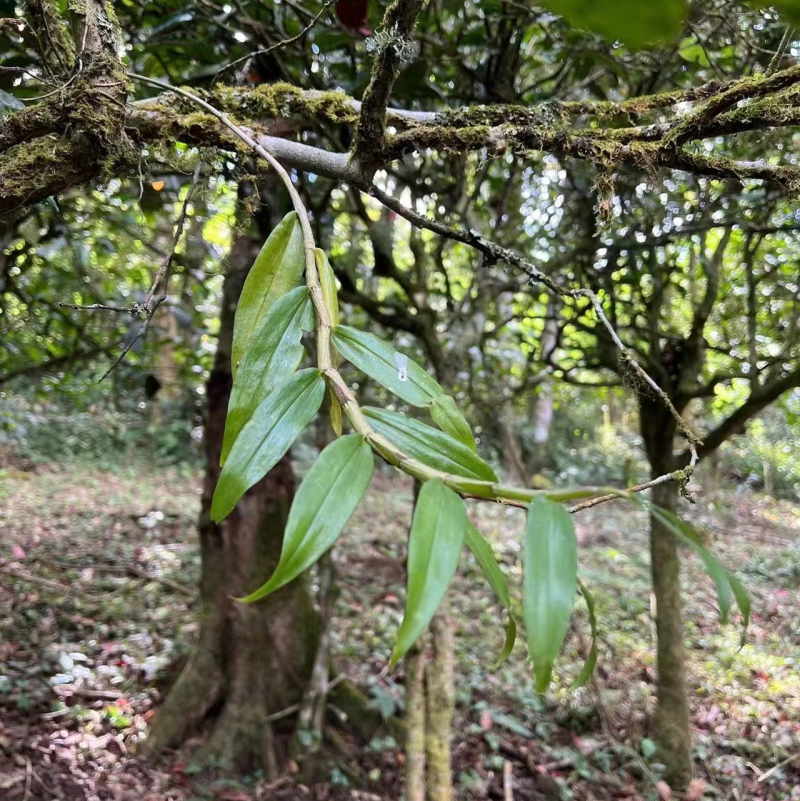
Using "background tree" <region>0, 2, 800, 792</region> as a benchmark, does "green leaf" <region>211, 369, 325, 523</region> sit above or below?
below

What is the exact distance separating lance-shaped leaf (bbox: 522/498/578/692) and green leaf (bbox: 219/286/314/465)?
25 centimetres

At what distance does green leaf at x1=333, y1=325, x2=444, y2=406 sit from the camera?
45 cm

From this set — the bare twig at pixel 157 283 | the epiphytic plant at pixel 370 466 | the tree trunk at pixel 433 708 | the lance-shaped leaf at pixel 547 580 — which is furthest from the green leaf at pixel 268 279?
the tree trunk at pixel 433 708

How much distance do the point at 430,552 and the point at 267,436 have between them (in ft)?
0.50

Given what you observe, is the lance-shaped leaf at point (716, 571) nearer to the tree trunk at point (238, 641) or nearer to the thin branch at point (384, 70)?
the thin branch at point (384, 70)

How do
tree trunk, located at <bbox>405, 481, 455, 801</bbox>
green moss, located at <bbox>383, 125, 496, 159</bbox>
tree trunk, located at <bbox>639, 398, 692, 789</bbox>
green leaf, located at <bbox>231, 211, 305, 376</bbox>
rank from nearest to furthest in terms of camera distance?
1. green leaf, located at <bbox>231, 211, 305, 376</bbox>
2. green moss, located at <bbox>383, 125, 496, 159</bbox>
3. tree trunk, located at <bbox>405, 481, 455, 801</bbox>
4. tree trunk, located at <bbox>639, 398, 692, 789</bbox>

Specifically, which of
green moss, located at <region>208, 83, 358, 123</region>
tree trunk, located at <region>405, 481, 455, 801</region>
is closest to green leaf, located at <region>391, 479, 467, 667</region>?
green moss, located at <region>208, 83, 358, 123</region>

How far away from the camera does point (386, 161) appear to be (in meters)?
0.63

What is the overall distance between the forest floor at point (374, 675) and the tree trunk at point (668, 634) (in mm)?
92

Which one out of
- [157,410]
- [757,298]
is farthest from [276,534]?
[157,410]

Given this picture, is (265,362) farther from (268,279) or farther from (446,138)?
(446,138)

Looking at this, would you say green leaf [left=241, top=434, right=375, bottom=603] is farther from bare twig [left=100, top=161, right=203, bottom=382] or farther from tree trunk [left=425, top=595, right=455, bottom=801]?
tree trunk [left=425, top=595, right=455, bottom=801]

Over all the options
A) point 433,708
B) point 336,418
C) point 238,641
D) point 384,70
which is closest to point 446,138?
point 384,70

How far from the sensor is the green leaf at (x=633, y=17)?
0.39ft
